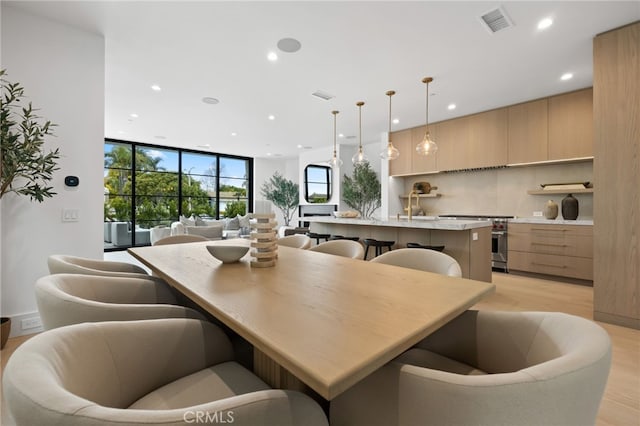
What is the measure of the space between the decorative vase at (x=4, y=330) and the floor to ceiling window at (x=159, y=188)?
564cm

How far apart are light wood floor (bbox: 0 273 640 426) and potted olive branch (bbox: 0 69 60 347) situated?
1.20m

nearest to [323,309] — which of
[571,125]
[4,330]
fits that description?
[4,330]

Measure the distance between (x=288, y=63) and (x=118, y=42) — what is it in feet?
5.78

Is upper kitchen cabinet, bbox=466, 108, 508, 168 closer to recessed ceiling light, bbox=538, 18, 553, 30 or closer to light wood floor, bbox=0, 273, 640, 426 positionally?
light wood floor, bbox=0, 273, 640, 426

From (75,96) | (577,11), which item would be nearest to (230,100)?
(75,96)

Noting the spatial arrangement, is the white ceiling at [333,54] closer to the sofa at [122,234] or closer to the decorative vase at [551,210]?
the decorative vase at [551,210]

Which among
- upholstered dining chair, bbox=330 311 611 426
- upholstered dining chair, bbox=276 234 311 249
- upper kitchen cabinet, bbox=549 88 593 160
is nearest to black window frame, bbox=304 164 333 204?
upper kitchen cabinet, bbox=549 88 593 160

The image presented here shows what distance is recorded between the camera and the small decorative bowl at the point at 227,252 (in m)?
1.53

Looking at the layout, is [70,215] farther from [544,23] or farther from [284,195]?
[284,195]

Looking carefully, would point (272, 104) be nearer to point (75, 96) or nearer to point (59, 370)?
point (75, 96)

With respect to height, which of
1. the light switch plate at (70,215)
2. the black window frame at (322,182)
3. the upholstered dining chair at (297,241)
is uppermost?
the black window frame at (322,182)

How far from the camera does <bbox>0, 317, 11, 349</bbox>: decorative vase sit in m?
2.14

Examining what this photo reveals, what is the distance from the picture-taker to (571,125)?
13.4 ft

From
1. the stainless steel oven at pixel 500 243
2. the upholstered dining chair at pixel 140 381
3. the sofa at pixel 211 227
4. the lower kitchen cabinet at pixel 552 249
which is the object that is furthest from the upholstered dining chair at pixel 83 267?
the lower kitchen cabinet at pixel 552 249
